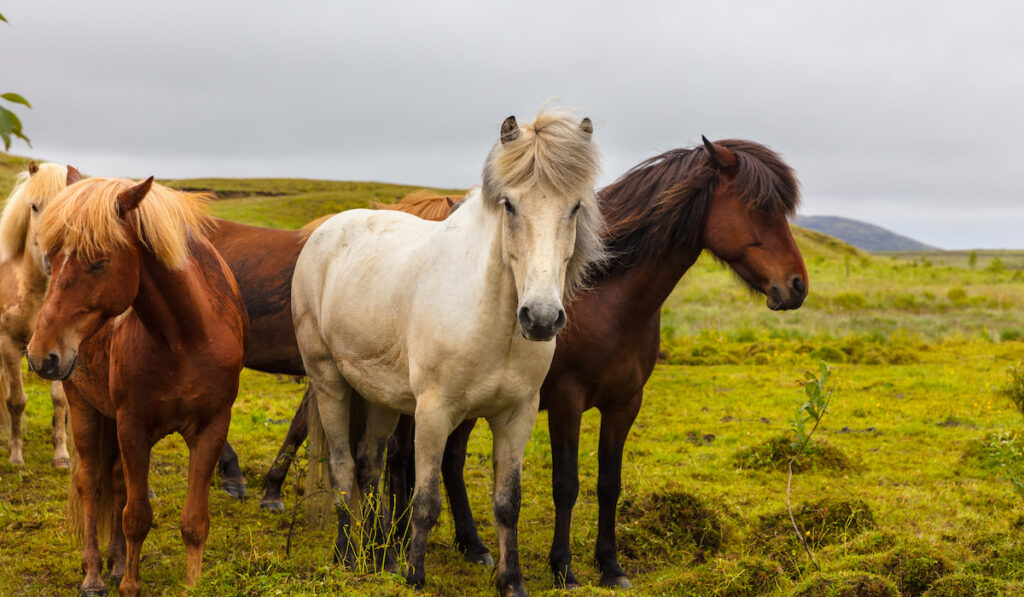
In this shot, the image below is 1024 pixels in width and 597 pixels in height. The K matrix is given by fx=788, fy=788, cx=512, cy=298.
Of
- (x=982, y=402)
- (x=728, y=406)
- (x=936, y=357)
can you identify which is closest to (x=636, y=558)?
(x=728, y=406)

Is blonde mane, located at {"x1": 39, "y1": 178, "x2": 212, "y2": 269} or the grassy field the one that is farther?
the grassy field

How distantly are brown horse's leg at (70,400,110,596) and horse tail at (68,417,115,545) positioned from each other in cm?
5

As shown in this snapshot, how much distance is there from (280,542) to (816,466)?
16.6 ft

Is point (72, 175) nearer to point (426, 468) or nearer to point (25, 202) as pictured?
point (25, 202)

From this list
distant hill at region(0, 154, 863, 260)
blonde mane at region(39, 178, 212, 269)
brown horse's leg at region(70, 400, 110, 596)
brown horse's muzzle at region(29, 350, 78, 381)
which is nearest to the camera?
brown horse's muzzle at region(29, 350, 78, 381)

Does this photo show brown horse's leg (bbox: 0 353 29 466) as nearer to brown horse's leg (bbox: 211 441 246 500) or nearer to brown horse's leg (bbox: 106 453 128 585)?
brown horse's leg (bbox: 211 441 246 500)

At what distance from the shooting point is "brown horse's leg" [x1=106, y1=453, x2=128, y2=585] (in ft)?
14.9

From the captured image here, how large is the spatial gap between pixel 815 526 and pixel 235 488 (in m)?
4.54

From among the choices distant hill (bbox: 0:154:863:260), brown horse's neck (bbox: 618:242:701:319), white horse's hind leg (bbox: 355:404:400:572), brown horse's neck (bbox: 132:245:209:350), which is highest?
distant hill (bbox: 0:154:863:260)

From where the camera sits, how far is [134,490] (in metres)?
3.95

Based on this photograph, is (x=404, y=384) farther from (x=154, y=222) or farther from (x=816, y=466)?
(x=816, y=466)

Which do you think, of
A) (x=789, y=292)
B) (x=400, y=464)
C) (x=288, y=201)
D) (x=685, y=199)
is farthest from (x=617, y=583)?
(x=288, y=201)

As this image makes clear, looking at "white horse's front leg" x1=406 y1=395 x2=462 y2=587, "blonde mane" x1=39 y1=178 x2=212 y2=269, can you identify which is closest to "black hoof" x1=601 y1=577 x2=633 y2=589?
"white horse's front leg" x1=406 y1=395 x2=462 y2=587

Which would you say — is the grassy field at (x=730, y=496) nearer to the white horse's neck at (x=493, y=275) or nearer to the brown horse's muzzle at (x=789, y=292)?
the brown horse's muzzle at (x=789, y=292)
